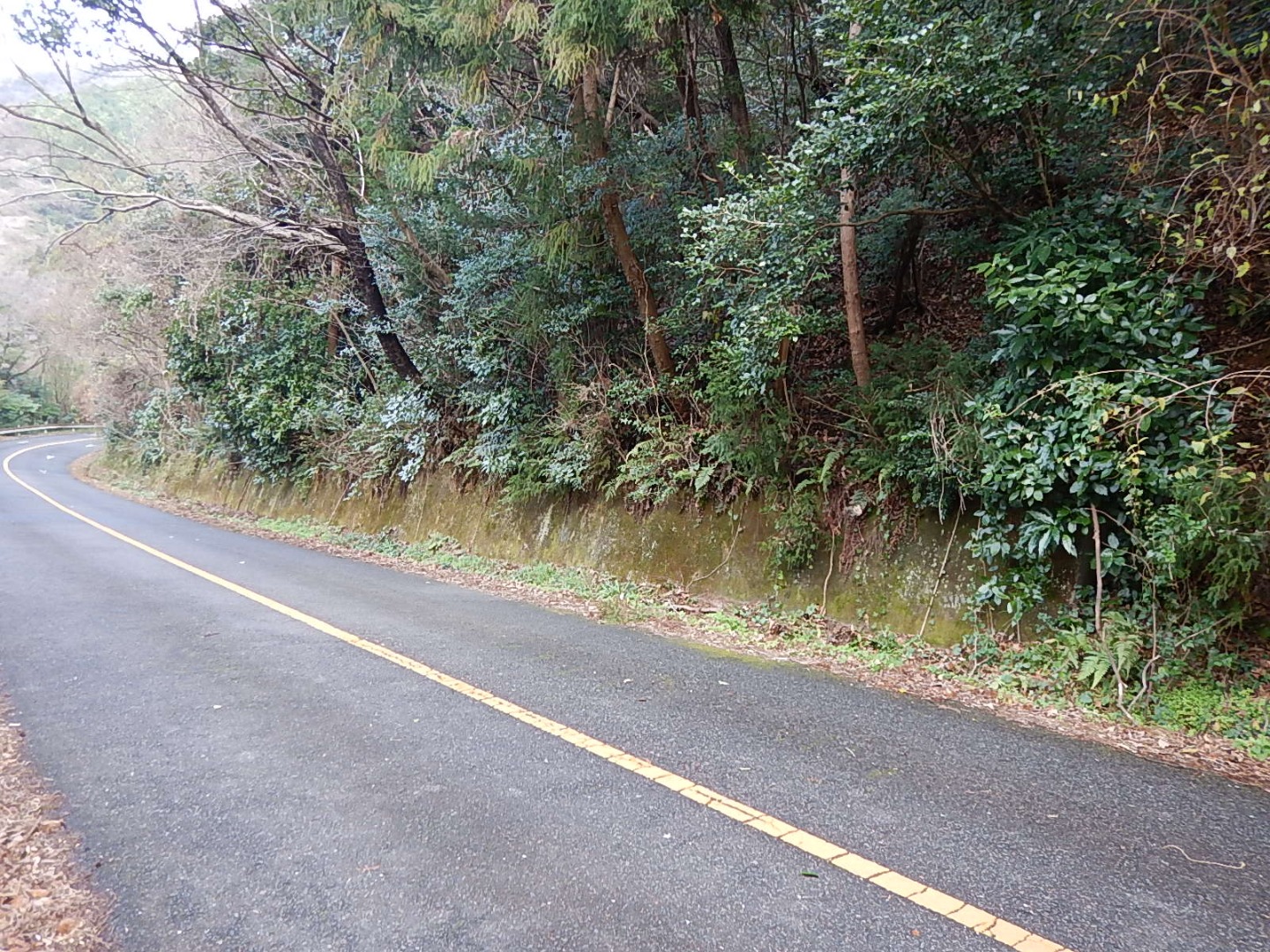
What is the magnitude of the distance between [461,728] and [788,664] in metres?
2.67

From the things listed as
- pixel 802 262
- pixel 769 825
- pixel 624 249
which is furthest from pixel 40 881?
pixel 624 249

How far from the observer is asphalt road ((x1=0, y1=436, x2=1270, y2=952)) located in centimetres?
254

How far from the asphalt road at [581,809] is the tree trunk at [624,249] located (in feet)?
14.0

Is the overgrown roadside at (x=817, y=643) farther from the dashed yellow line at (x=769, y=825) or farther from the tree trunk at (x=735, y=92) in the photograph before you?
the tree trunk at (x=735, y=92)

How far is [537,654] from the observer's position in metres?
5.76

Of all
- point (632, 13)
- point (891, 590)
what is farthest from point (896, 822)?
point (632, 13)

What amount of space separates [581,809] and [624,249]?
7.02m

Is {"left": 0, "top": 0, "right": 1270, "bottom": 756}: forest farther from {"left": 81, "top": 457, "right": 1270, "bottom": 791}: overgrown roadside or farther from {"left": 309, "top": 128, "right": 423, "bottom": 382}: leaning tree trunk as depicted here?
{"left": 81, "top": 457, "right": 1270, "bottom": 791}: overgrown roadside

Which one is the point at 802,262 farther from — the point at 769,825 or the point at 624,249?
the point at 769,825

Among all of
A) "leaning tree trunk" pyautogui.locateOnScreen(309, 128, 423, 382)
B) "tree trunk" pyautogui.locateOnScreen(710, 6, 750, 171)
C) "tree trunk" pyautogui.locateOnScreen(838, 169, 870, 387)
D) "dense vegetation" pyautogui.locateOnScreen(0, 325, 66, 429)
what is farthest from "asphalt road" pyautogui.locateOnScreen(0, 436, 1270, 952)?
"dense vegetation" pyautogui.locateOnScreen(0, 325, 66, 429)

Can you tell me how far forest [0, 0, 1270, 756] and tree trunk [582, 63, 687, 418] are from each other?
45mm

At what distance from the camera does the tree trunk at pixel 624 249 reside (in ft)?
27.7

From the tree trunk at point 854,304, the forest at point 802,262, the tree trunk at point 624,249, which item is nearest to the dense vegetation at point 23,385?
the forest at point 802,262

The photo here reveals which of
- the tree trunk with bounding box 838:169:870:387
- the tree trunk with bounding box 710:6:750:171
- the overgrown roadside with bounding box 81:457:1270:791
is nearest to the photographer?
the overgrown roadside with bounding box 81:457:1270:791
